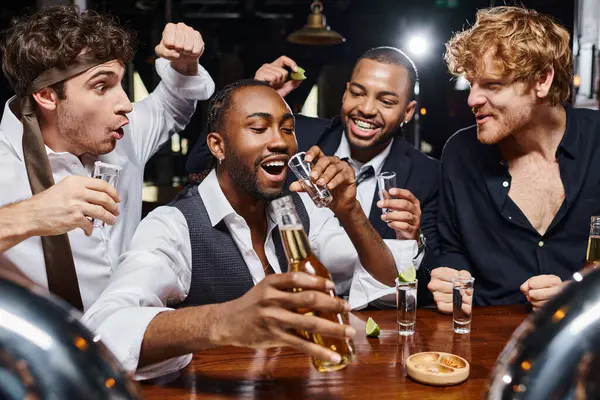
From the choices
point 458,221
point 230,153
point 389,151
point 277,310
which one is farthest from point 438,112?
point 277,310

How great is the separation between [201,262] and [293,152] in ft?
1.72

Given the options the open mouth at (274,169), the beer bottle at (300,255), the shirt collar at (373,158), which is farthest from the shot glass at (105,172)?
the shirt collar at (373,158)

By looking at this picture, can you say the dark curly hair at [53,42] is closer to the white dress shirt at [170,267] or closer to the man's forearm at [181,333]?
the white dress shirt at [170,267]

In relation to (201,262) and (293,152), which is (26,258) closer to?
(201,262)

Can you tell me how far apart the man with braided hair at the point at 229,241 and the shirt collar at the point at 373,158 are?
758mm

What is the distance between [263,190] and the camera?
81.5 inches

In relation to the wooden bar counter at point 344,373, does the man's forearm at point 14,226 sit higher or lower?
higher

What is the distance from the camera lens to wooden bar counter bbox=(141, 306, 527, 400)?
4.29ft

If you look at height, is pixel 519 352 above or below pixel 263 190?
above

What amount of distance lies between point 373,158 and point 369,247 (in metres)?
1.22

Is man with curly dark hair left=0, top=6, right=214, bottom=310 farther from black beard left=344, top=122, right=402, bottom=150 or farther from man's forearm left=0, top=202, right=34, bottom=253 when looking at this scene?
black beard left=344, top=122, right=402, bottom=150

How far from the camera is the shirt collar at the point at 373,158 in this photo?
3.16 meters

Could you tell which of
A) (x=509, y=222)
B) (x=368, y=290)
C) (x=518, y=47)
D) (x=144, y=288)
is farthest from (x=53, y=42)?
(x=509, y=222)

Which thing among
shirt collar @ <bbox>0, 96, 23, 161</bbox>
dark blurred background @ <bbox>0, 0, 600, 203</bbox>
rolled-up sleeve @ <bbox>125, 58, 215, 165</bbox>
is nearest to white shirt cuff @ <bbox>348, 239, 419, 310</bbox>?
rolled-up sleeve @ <bbox>125, 58, 215, 165</bbox>
